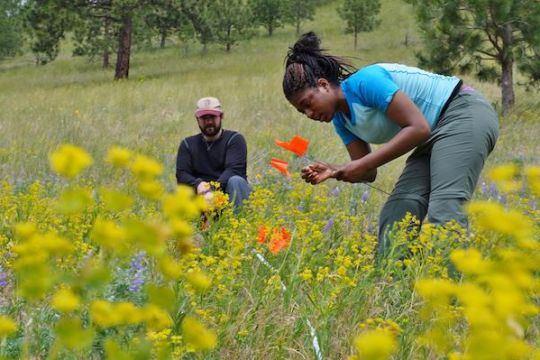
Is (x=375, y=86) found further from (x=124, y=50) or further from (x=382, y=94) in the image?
(x=124, y=50)

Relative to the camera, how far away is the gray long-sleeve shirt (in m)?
4.32

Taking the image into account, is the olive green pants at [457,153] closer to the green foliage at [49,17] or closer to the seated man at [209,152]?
the seated man at [209,152]

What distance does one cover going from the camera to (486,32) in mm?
10242

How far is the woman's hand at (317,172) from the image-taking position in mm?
2842

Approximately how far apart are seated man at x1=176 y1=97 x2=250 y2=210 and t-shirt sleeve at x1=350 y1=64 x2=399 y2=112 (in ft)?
5.11

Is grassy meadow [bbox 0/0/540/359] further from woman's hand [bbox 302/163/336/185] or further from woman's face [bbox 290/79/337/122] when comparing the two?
woman's face [bbox 290/79/337/122]

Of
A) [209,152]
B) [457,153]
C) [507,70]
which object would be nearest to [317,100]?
[457,153]

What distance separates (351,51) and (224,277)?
2585cm

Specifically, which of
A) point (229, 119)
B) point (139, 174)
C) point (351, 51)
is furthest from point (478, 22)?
point (351, 51)

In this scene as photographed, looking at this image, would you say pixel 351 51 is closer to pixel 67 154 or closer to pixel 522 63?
pixel 522 63

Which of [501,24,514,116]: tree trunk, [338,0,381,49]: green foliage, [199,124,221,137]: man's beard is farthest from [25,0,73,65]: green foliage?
[338,0,381,49]: green foliage

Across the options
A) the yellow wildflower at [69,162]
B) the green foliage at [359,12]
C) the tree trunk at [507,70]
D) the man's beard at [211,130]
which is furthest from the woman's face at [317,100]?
the green foliage at [359,12]

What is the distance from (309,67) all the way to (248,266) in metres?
1.02

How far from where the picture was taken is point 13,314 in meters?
2.01
